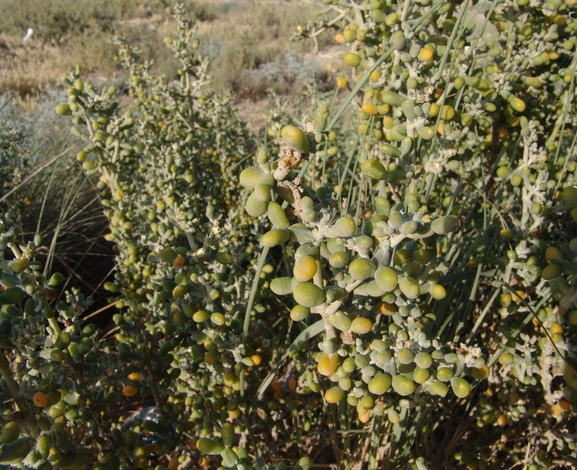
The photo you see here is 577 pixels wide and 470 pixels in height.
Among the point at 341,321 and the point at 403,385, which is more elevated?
the point at 341,321

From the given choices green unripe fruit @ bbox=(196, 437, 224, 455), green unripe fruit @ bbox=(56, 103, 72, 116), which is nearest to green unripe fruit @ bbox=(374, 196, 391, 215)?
green unripe fruit @ bbox=(196, 437, 224, 455)

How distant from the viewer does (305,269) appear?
822 millimetres

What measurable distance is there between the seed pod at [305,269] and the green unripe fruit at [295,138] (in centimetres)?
19

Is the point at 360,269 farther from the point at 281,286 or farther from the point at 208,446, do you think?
the point at 208,446

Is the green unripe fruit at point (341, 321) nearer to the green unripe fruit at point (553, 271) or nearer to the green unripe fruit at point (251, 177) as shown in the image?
the green unripe fruit at point (251, 177)

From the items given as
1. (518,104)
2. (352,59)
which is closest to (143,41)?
(352,59)

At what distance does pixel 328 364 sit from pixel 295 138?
51cm

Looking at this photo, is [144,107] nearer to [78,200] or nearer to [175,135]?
[175,135]

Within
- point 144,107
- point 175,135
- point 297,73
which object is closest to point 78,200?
point 144,107

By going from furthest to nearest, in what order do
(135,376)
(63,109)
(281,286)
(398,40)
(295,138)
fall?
(63,109)
(135,376)
(398,40)
(281,286)
(295,138)

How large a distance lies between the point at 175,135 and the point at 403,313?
1.93 m

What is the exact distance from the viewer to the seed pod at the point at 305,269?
0.82 metres

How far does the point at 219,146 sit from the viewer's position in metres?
2.84

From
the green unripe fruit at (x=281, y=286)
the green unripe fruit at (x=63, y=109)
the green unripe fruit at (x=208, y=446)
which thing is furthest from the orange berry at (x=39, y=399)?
the green unripe fruit at (x=63, y=109)
